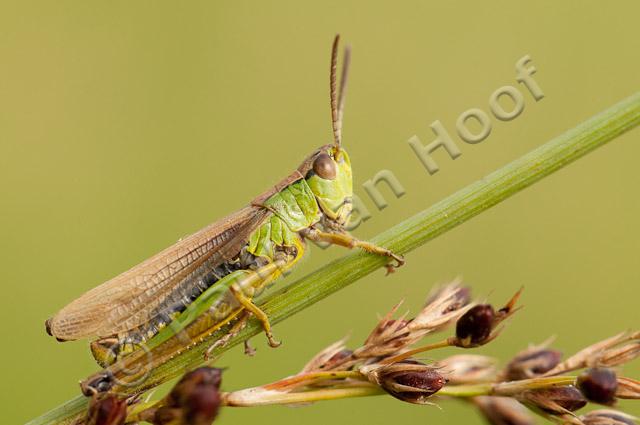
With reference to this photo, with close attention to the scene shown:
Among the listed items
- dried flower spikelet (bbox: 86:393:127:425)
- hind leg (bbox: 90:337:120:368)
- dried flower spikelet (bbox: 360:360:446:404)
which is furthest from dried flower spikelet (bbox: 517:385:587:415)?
hind leg (bbox: 90:337:120:368)

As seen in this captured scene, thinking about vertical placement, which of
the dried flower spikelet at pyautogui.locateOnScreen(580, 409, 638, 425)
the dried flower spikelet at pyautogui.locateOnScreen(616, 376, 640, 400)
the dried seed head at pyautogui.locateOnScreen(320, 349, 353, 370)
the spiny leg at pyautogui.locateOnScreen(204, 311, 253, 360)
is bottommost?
the dried flower spikelet at pyautogui.locateOnScreen(580, 409, 638, 425)

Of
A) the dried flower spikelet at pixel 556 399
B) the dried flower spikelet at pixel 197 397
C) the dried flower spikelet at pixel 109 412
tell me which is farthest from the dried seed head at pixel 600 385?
the dried flower spikelet at pixel 109 412

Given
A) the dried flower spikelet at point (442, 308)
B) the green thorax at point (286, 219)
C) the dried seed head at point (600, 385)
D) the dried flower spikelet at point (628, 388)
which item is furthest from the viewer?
the green thorax at point (286, 219)

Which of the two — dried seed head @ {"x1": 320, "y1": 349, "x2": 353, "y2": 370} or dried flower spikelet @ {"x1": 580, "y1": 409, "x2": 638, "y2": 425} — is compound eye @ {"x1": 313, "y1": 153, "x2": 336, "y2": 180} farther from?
dried flower spikelet @ {"x1": 580, "y1": 409, "x2": 638, "y2": 425}

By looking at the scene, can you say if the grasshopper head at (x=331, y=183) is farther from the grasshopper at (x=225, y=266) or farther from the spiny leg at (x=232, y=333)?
the spiny leg at (x=232, y=333)

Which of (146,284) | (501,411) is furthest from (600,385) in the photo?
(146,284)

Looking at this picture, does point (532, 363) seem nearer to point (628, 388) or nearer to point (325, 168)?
point (628, 388)
